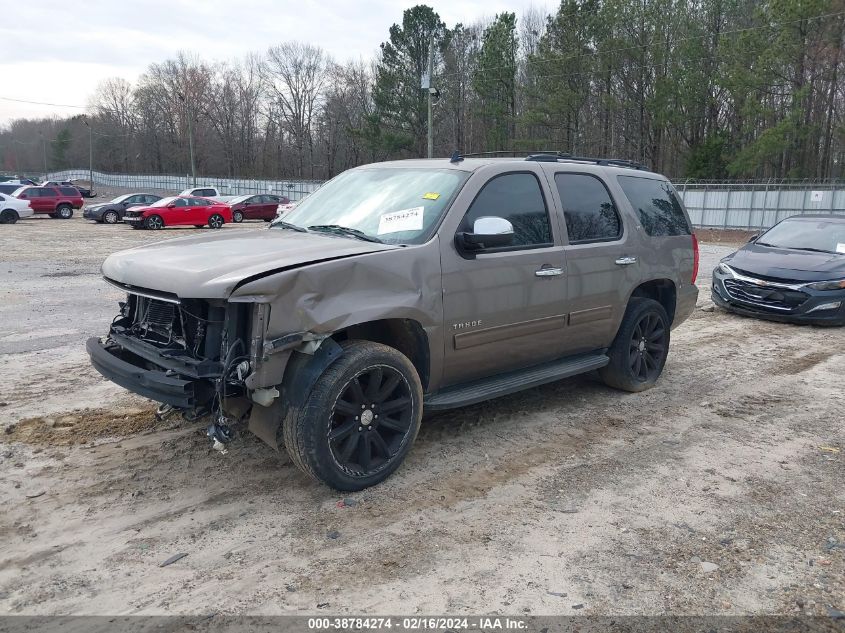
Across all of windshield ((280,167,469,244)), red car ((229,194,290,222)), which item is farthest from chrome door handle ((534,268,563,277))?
red car ((229,194,290,222))

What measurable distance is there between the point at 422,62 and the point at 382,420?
51.0 meters

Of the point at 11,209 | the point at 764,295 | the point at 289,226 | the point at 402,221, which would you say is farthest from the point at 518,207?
the point at 11,209

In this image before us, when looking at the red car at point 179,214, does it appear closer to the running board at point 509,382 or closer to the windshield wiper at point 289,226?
the windshield wiper at point 289,226

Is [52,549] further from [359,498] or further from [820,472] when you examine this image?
[820,472]

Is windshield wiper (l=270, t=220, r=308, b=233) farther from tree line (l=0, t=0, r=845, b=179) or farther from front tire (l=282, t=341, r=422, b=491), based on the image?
tree line (l=0, t=0, r=845, b=179)

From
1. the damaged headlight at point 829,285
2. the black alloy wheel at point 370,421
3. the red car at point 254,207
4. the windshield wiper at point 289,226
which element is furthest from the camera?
the red car at point 254,207

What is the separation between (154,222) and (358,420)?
86.3 ft

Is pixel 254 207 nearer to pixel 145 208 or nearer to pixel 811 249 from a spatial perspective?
pixel 145 208

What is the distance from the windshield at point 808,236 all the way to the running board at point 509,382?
252 inches

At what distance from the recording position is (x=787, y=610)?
2.93m

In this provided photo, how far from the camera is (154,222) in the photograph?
2741 cm

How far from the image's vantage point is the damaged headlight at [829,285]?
29.8ft

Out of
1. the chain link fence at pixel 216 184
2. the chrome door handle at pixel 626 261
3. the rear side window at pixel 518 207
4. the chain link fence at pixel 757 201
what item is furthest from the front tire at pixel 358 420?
the chain link fence at pixel 216 184

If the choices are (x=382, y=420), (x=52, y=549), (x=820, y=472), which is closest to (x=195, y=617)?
(x=52, y=549)
